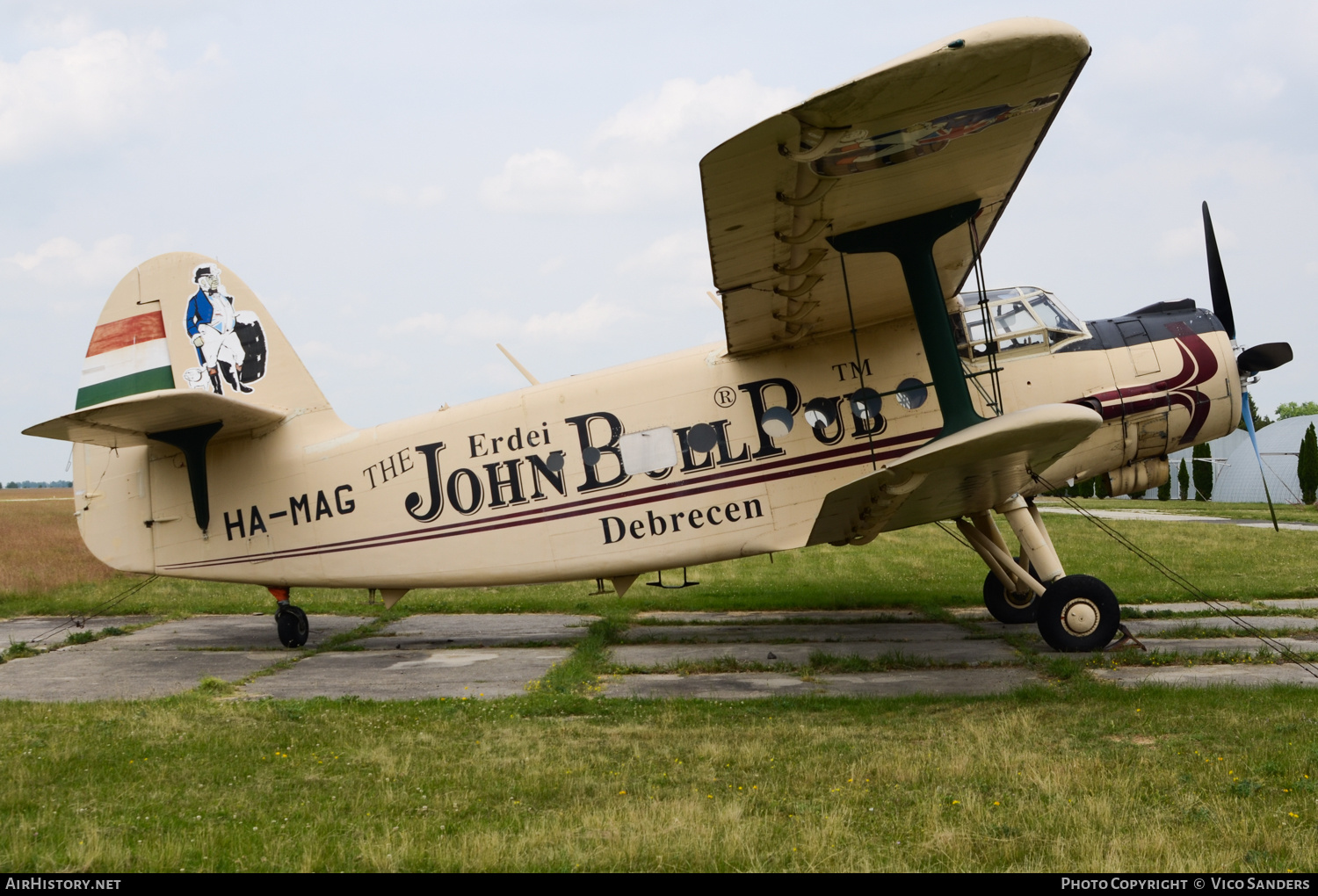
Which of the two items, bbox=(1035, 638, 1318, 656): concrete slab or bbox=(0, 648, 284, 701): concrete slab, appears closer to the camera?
bbox=(0, 648, 284, 701): concrete slab

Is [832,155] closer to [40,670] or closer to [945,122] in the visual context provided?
[945,122]

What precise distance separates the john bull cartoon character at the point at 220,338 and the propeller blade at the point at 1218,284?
1124cm

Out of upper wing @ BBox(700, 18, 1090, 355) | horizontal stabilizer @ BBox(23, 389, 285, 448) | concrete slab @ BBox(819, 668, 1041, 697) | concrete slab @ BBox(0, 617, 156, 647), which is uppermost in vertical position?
upper wing @ BBox(700, 18, 1090, 355)

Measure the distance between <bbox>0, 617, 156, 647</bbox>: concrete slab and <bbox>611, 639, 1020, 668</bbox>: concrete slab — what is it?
314 inches

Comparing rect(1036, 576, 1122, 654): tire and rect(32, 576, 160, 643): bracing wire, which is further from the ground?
rect(32, 576, 160, 643): bracing wire

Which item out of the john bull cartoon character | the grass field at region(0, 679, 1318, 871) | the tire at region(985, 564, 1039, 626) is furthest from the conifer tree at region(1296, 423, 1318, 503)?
A: the john bull cartoon character

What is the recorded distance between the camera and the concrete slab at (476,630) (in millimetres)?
12180

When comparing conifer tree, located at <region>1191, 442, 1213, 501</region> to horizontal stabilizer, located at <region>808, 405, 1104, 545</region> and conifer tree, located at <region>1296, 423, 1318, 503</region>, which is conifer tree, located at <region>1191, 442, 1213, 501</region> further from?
horizontal stabilizer, located at <region>808, 405, 1104, 545</region>

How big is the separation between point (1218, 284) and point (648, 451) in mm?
6546

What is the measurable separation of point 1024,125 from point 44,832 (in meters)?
7.39

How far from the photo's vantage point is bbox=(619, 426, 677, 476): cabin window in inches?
396

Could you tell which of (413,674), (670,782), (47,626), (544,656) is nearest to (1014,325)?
(544,656)

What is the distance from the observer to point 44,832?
4.67 metres

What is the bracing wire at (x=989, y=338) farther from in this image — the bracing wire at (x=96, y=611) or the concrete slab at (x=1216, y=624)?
the bracing wire at (x=96, y=611)
